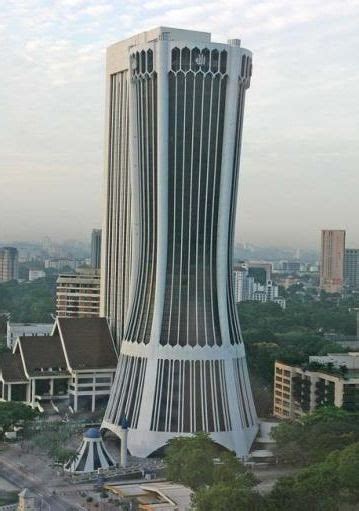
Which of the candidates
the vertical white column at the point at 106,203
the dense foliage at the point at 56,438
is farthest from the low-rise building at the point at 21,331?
the dense foliage at the point at 56,438

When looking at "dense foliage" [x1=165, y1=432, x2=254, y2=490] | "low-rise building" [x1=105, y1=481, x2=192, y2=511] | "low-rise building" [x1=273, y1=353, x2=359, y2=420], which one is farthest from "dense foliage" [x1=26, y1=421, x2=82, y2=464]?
"low-rise building" [x1=273, y1=353, x2=359, y2=420]

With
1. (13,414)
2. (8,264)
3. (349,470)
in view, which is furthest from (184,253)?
(8,264)

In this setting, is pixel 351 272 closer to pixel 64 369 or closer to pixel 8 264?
pixel 8 264

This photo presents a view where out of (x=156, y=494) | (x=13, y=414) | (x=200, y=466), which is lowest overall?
(x=156, y=494)

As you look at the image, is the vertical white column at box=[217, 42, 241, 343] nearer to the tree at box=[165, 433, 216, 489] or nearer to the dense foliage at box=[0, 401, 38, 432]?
the tree at box=[165, 433, 216, 489]

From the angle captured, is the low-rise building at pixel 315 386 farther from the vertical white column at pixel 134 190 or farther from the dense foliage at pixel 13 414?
the dense foliage at pixel 13 414

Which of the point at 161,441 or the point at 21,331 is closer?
the point at 161,441
